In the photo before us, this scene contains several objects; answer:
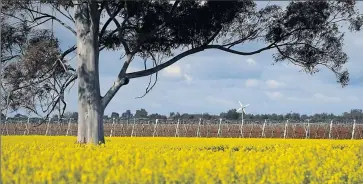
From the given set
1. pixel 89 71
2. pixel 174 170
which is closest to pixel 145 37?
pixel 89 71

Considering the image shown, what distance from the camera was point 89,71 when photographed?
65.9 feet

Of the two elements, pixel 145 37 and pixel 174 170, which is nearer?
pixel 174 170

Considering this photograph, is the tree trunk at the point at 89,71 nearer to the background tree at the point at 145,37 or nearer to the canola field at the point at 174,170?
the background tree at the point at 145,37

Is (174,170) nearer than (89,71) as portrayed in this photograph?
Yes

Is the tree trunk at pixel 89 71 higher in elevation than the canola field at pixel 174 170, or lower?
higher

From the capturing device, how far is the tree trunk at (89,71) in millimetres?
20000

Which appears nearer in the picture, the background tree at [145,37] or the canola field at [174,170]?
the canola field at [174,170]

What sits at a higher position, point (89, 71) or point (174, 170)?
point (89, 71)

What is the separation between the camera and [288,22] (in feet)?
73.0

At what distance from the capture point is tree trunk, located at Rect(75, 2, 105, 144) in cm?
2000

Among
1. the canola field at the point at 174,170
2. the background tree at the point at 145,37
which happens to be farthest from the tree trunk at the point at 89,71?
the canola field at the point at 174,170

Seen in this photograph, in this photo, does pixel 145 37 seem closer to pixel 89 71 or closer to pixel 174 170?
pixel 89 71

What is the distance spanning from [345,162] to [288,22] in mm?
11303

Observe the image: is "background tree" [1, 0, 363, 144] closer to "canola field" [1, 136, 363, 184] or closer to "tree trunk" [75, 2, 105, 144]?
"tree trunk" [75, 2, 105, 144]
